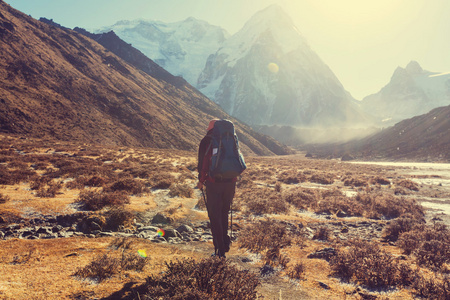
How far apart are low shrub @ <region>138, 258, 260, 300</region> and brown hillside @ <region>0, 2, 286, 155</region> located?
49.4 m

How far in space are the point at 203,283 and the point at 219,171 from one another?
187cm

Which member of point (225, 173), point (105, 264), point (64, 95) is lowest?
point (105, 264)

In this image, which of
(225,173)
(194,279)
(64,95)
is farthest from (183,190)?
(64,95)

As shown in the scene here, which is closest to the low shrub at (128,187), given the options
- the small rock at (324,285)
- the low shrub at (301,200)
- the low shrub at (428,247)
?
the low shrub at (301,200)

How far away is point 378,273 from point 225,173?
3264 millimetres

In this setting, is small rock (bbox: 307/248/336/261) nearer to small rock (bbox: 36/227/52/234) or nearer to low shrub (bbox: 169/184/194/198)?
small rock (bbox: 36/227/52/234)

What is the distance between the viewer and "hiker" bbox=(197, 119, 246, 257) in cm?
446

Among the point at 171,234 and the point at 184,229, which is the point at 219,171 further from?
the point at 184,229

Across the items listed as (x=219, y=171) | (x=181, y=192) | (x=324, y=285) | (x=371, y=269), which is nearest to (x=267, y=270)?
(x=324, y=285)

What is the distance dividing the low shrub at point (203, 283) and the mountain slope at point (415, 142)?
212 ft

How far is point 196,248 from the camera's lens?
5797mm

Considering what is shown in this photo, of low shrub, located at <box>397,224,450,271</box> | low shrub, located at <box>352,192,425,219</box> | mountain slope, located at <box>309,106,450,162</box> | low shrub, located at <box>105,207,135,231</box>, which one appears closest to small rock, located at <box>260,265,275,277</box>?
low shrub, located at <box>397,224,450,271</box>

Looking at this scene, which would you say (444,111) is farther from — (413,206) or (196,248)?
(196,248)

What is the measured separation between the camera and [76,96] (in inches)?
2217
